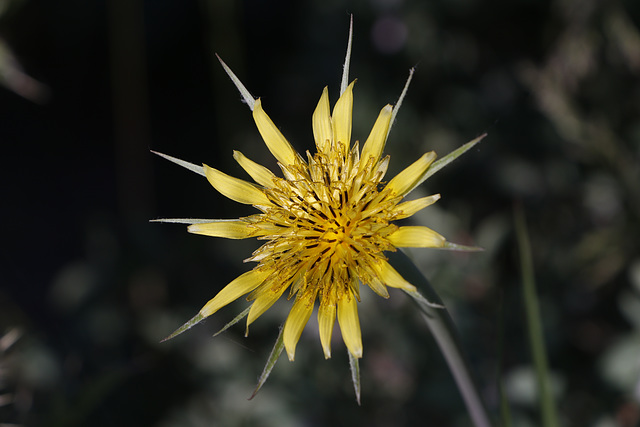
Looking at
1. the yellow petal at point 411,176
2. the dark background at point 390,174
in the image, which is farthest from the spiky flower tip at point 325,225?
the dark background at point 390,174

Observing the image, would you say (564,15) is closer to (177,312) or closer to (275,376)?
(275,376)

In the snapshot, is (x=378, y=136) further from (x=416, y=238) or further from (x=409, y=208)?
(x=416, y=238)

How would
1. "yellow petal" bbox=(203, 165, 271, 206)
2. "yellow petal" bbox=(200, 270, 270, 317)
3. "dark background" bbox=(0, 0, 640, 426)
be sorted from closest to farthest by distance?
"yellow petal" bbox=(200, 270, 270, 317) < "yellow petal" bbox=(203, 165, 271, 206) < "dark background" bbox=(0, 0, 640, 426)

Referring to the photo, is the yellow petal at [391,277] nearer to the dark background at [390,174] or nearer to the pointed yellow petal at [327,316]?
the pointed yellow petal at [327,316]

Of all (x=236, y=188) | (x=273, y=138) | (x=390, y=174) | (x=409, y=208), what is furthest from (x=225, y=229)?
(x=390, y=174)

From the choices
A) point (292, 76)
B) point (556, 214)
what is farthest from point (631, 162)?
point (292, 76)

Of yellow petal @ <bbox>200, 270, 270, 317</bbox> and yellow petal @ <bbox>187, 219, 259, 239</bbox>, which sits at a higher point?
yellow petal @ <bbox>187, 219, 259, 239</bbox>

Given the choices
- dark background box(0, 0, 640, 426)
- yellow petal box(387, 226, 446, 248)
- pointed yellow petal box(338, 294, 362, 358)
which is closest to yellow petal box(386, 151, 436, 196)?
yellow petal box(387, 226, 446, 248)

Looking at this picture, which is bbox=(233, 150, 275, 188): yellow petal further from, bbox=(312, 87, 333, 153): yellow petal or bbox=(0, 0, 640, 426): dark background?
bbox=(0, 0, 640, 426): dark background
